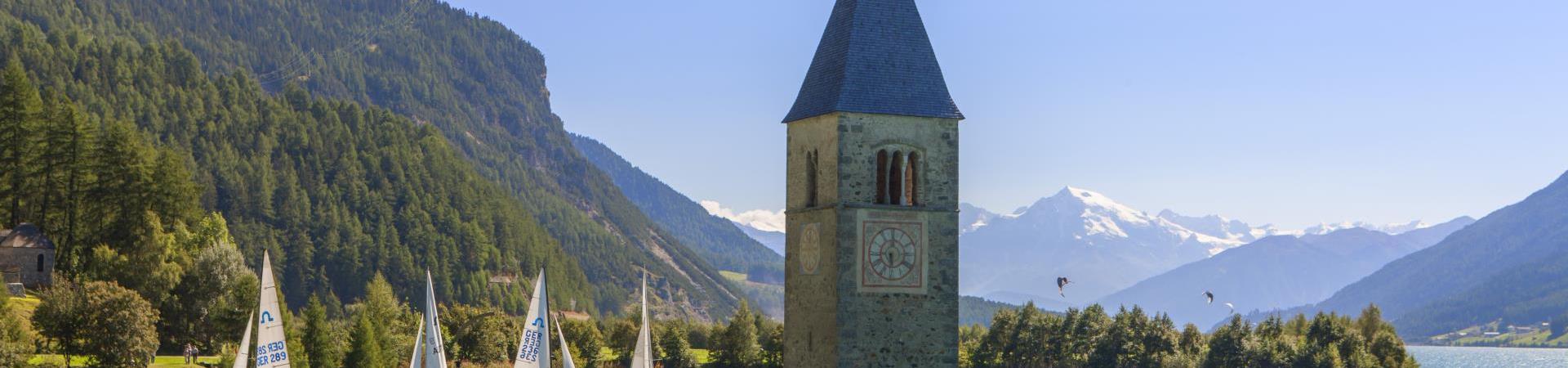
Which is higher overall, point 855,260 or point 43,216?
point 43,216

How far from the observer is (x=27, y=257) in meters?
128

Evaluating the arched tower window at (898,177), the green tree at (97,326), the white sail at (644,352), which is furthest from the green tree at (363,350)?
the arched tower window at (898,177)

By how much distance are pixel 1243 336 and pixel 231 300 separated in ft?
289

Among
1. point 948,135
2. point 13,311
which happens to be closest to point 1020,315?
point 13,311

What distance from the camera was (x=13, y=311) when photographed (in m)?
103

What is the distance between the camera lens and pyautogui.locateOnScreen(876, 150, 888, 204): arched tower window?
60.7 meters

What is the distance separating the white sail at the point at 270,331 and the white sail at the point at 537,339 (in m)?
9.80

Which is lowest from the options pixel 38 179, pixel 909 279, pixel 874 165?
pixel 909 279

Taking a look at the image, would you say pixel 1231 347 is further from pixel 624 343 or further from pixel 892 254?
pixel 892 254

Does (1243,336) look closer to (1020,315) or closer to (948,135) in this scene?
(1020,315)

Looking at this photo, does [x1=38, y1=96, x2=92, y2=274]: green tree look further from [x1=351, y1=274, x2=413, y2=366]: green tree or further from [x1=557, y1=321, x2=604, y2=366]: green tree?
[x1=557, y1=321, x2=604, y2=366]: green tree

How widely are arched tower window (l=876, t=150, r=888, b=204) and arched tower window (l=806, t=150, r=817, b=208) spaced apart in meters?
2.44

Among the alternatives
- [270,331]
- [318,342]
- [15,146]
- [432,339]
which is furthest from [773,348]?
[270,331]

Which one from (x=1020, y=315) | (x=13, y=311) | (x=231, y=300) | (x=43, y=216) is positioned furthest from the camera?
(x=1020, y=315)
